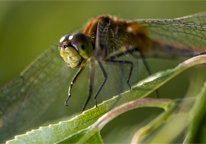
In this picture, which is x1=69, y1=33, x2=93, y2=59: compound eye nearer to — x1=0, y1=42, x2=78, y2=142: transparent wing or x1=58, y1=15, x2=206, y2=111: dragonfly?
x1=58, y1=15, x2=206, y2=111: dragonfly

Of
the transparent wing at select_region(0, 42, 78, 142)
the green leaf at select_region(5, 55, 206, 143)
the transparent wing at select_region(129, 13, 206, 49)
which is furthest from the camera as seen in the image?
the transparent wing at select_region(0, 42, 78, 142)

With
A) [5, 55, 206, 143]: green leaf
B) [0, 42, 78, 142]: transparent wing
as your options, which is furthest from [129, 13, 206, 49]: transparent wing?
[0, 42, 78, 142]: transparent wing

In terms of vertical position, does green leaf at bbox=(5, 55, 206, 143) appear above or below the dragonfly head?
below

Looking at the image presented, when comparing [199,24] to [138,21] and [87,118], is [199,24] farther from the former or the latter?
[87,118]

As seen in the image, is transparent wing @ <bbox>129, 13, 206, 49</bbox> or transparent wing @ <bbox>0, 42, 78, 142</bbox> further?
transparent wing @ <bbox>0, 42, 78, 142</bbox>

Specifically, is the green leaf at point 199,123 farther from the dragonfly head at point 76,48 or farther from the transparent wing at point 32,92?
the transparent wing at point 32,92

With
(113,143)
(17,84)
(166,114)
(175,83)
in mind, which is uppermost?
(17,84)

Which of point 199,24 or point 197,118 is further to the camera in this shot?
point 199,24

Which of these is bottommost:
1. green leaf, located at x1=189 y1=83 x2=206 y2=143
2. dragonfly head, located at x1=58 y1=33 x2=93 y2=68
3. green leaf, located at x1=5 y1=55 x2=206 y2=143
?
green leaf, located at x1=189 y1=83 x2=206 y2=143

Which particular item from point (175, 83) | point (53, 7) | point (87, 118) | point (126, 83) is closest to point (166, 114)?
point (87, 118)
